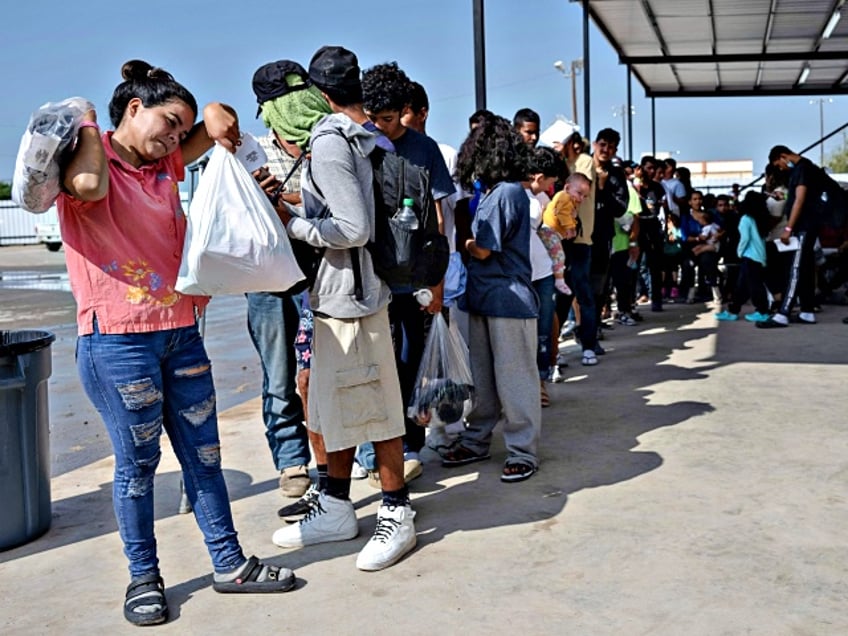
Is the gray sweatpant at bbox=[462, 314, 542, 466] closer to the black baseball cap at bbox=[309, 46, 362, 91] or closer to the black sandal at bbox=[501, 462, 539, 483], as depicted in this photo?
the black sandal at bbox=[501, 462, 539, 483]

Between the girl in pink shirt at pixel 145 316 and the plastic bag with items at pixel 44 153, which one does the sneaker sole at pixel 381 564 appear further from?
the plastic bag with items at pixel 44 153

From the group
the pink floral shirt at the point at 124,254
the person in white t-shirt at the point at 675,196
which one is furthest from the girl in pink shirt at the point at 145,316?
the person in white t-shirt at the point at 675,196

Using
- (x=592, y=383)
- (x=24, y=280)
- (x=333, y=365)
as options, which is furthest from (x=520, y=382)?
(x=24, y=280)

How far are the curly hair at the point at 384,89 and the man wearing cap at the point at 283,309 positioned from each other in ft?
1.15

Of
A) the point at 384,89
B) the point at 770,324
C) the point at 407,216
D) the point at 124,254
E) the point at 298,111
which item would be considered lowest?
the point at 770,324

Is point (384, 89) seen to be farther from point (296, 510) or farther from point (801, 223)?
point (801, 223)

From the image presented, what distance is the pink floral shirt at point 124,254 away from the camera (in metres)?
3.14

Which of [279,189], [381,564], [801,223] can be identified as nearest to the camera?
[381,564]

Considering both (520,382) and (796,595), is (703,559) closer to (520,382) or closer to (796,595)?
(796,595)

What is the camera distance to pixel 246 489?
479 centimetres

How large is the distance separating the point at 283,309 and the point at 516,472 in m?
1.38

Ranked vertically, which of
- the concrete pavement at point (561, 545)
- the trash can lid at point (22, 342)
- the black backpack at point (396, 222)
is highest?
the black backpack at point (396, 222)

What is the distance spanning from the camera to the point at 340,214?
3.57 m

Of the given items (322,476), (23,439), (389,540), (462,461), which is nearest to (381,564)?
(389,540)
